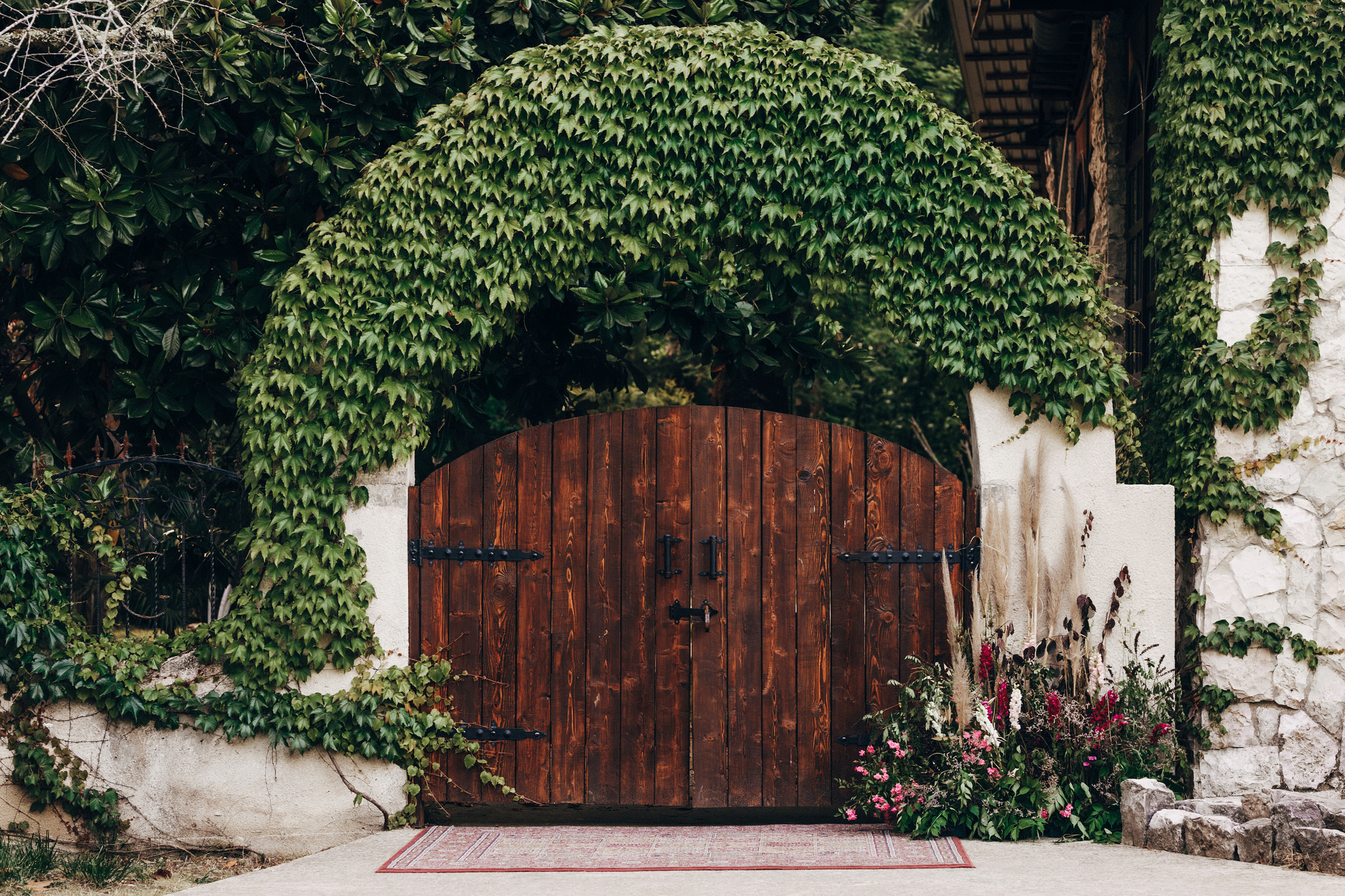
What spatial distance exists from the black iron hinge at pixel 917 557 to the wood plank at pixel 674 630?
87cm

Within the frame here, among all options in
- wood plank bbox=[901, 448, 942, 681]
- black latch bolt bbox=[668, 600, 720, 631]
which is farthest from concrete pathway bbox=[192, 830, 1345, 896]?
black latch bolt bbox=[668, 600, 720, 631]

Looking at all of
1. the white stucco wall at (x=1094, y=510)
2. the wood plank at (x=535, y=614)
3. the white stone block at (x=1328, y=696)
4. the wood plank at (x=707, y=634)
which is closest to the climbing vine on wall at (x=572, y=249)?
the white stucco wall at (x=1094, y=510)

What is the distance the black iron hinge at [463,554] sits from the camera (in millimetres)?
5969

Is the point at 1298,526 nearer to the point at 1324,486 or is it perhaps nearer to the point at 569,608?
the point at 1324,486

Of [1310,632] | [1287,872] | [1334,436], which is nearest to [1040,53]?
[1334,436]

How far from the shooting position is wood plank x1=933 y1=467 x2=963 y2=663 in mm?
5930

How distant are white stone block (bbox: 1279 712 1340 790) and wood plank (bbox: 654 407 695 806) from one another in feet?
9.79

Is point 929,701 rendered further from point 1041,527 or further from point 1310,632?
point 1310,632

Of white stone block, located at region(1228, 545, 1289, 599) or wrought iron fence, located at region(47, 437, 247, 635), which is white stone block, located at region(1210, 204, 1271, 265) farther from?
wrought iron fence, located at region(47, 437, 247, 635)

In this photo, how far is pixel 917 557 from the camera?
5.91 metres

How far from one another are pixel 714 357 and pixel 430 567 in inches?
149

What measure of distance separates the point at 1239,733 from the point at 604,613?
326cm

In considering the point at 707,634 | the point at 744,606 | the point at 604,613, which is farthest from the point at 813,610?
the point at 604,613

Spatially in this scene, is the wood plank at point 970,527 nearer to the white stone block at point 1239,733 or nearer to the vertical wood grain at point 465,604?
the white stone block at point 1239,733
